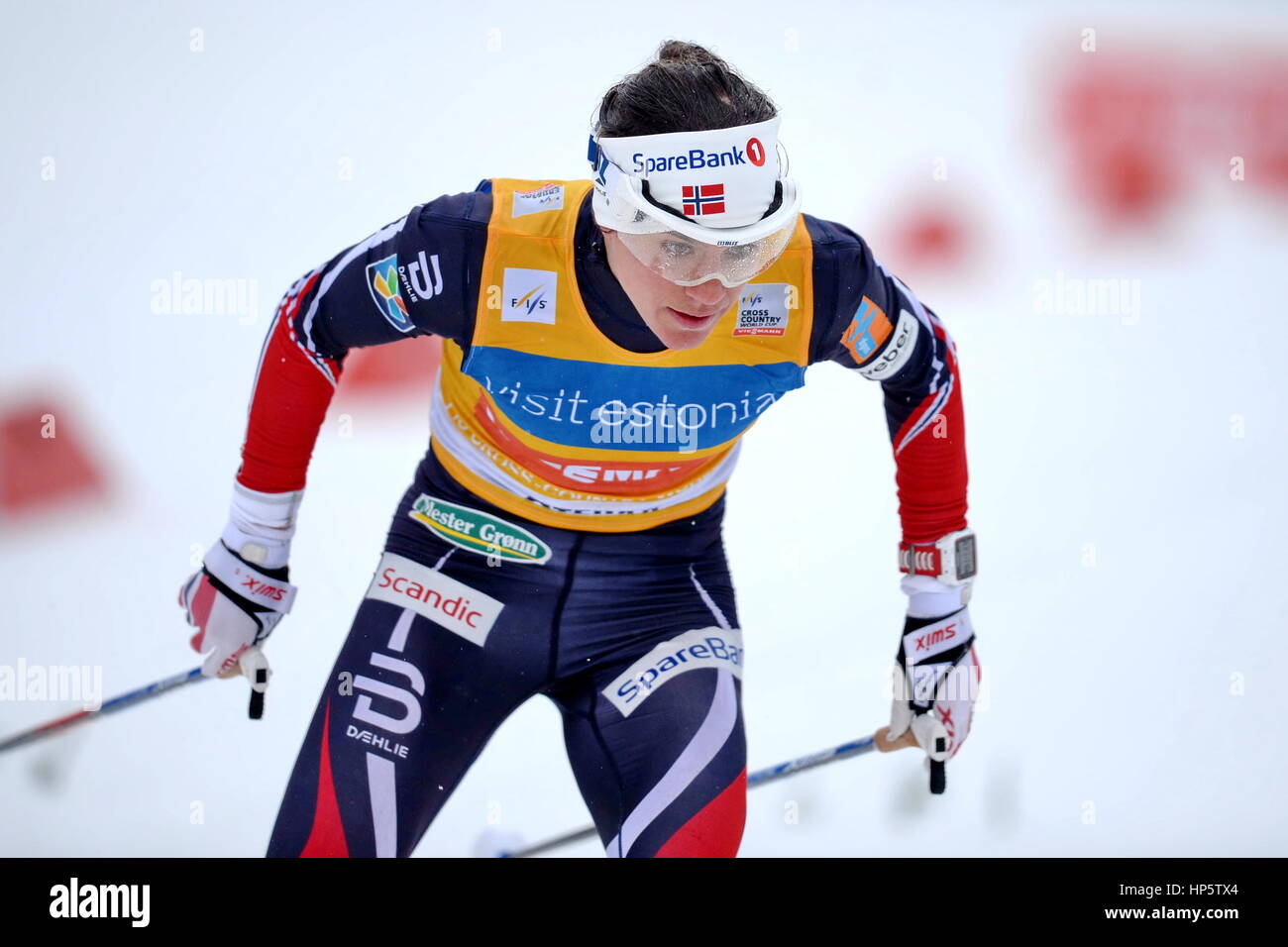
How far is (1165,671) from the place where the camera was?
3570 mm

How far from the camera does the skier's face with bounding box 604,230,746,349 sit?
6.93ft

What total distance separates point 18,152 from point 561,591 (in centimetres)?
248

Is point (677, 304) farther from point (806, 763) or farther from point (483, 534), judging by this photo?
point (806, 763)

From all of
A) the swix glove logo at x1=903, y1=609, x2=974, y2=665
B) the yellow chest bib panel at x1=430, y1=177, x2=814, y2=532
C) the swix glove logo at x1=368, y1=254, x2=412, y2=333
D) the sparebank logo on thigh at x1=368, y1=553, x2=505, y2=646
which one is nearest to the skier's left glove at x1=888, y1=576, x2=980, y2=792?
the swix glove logo at x1=903, y1=609, x2=974, y2=665

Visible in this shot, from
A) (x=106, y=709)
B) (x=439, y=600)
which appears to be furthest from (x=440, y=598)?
(x=106, y=709)

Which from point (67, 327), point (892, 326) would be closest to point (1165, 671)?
point (892, 326)

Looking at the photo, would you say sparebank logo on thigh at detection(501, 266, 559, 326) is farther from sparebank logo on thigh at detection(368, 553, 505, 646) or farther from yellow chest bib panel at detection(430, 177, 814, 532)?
sparebank logo on thigh at detection(368, 553, 505, 646)

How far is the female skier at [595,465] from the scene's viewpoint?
215 centimetres

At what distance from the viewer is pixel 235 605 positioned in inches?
101

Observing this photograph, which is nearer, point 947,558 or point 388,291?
point 388,291

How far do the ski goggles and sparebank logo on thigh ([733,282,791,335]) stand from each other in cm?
17

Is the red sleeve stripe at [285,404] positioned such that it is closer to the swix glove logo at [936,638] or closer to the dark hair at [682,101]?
the dark hair at [682,101]

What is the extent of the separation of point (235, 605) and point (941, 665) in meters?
1.20
